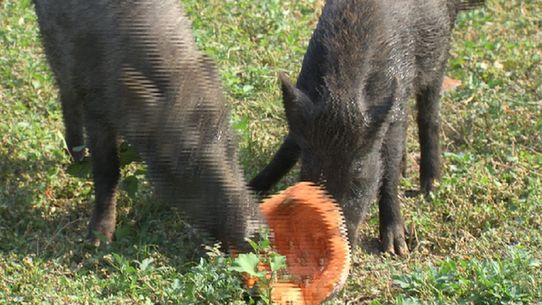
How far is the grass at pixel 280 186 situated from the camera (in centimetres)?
509

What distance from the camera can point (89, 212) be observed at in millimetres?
6188

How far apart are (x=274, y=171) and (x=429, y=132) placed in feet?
3.52

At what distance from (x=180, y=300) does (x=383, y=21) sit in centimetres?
203

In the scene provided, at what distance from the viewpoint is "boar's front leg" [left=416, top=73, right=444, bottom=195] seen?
6621 mm

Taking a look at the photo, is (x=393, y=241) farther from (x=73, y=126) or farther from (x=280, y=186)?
(x=73, y=126)

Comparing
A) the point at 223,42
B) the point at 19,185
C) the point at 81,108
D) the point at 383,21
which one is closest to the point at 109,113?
the point at 81,108

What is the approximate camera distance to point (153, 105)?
211 inches

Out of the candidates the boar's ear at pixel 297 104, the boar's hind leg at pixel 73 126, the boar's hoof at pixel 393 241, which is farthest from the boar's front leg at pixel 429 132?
the boar's hind leg at pixel 73 126

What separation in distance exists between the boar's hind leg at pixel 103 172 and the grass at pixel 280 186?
4.3 inches

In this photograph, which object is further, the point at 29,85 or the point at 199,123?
the point at 29,85

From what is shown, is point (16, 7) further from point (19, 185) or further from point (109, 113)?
point (109, 113)

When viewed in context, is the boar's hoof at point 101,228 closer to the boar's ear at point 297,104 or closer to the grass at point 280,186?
the grass at point 280,186

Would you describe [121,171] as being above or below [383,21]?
below

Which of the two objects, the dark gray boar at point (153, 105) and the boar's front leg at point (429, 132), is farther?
the boar's front leg at point (429, 132)
